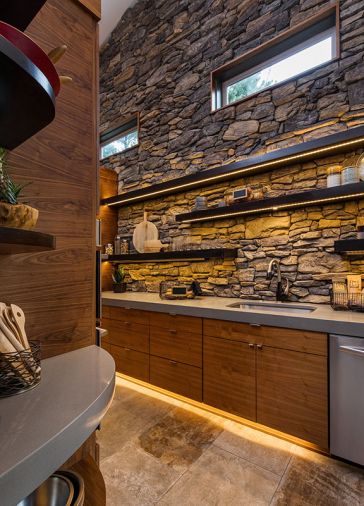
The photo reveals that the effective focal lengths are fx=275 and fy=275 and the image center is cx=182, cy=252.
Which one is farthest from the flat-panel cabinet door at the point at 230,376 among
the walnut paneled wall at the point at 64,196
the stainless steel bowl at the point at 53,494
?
the stainless steel bowl at the point at 53,494

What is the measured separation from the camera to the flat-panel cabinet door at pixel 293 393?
1.79 metres

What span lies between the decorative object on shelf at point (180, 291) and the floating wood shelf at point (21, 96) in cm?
226

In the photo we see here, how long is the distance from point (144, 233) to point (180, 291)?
1089 millimetres

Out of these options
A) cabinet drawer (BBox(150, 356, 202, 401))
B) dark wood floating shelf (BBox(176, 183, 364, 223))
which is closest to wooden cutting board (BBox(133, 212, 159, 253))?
dark wood floating shelf (BBox(176, 183, 364, 223))

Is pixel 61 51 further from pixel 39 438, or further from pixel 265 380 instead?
pixel 265 380

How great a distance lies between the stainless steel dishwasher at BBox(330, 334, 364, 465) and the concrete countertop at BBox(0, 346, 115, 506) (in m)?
1.53

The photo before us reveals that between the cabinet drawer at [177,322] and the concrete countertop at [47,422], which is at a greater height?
the concrete countertop at [47,422]

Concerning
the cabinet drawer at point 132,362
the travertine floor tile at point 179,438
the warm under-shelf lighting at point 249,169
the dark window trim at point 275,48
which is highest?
the dark window trim at point 275,48

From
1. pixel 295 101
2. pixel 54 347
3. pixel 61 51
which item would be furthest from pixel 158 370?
pixel 295 101

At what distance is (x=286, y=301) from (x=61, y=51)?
2450 mm

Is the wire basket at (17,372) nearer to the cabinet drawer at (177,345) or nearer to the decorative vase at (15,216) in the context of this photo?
the decorative vase at (15,216)

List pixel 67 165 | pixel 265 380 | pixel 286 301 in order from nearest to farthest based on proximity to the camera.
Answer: pixel 67 165, pixel 265 380, pixel 286 301

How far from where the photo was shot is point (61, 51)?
0.72m

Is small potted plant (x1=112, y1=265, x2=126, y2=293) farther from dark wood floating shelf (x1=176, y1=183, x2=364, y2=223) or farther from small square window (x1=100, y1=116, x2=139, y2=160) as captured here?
small square window (x1=100, y1=116, x2=139, y2=160)
